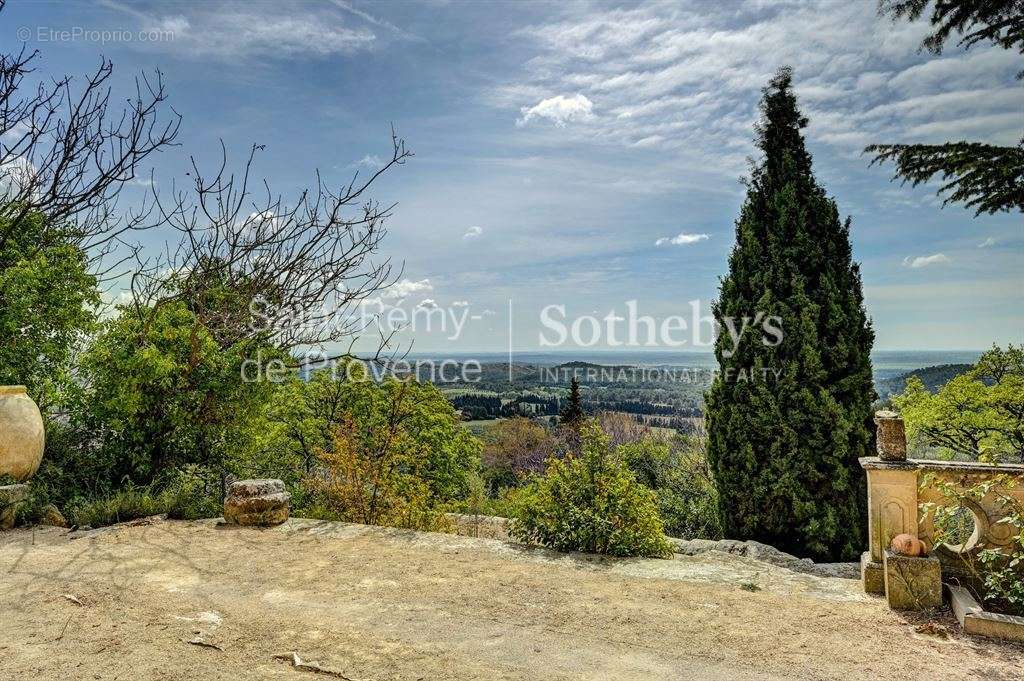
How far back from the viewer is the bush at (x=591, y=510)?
5914mm

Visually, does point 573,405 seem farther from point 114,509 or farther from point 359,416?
point 114,509

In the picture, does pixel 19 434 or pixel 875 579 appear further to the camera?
pixel 19 434

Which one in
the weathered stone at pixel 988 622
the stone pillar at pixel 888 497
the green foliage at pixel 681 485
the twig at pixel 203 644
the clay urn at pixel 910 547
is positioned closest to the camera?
the twig at pixel 203 644

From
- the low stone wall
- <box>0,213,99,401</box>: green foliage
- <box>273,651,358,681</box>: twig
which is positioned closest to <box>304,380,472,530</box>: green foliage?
<box>0,213,99,401</box>: green foliage

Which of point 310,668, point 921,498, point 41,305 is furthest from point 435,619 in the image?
point 41,305

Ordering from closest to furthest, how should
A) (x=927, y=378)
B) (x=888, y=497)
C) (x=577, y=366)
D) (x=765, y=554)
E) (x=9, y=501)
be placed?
(x=888, y=497), (x=9, y=501), (x=765, y=554), (x=927, y=378), (x=577, y=366)

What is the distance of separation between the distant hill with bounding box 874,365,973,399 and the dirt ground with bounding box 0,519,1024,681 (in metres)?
6.02

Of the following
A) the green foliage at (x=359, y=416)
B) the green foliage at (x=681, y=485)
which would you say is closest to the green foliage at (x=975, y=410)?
the green foliage at (x=681, y=485)

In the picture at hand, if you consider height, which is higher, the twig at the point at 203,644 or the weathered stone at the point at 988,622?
the twig at the point at 203,644

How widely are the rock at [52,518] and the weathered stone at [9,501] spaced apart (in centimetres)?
26

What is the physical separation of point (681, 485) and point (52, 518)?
34.3 feet

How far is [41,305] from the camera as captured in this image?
786 centimetres

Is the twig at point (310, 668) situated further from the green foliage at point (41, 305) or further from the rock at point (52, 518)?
the green foliage at point (41, 305)

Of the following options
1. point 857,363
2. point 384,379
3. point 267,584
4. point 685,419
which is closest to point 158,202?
point 384,379
